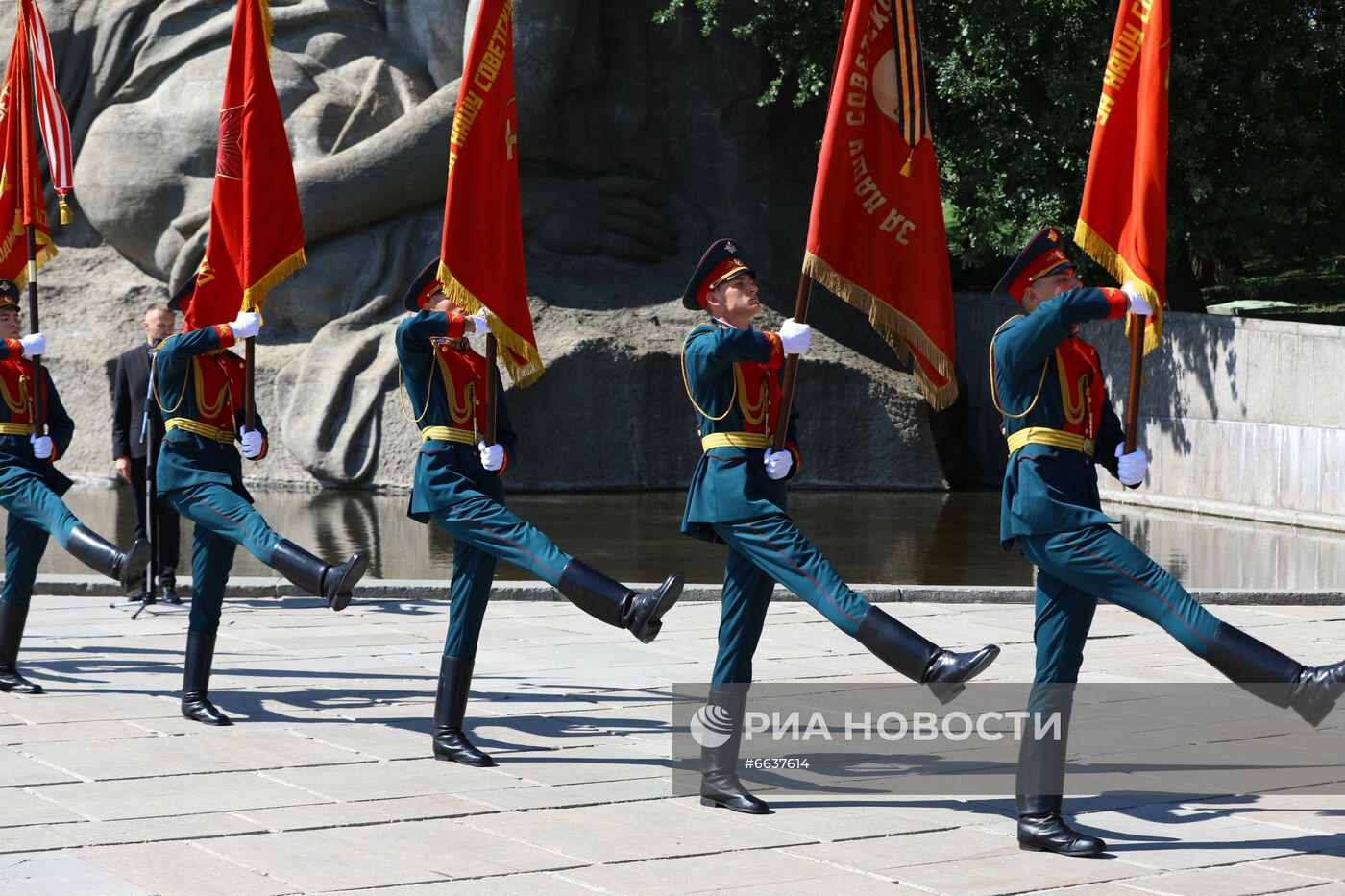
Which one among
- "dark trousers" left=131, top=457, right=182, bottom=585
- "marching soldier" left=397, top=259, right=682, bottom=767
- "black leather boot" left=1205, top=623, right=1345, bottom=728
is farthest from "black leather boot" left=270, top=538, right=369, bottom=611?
"dark trousers" left=131, top=457, right=182, bottom=585

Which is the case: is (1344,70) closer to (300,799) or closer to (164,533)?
(164,533)

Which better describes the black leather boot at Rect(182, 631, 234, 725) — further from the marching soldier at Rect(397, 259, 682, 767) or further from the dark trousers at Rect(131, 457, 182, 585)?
the dark trousers at Rect(131, 457, 182, 585)

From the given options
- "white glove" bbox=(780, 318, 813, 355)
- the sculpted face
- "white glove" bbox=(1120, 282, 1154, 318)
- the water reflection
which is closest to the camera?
"white glove" bbox=(1120, 282, 1154, 318)

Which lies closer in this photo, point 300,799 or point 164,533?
point 300,799

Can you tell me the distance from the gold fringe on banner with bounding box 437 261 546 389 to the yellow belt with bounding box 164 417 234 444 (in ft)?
4.05

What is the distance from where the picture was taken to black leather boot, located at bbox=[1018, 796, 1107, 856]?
17.4 ft

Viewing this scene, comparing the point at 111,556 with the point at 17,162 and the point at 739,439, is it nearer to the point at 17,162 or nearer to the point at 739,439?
the point at 17,162

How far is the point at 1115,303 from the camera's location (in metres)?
5.46

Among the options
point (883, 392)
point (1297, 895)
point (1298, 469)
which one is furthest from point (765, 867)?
point (883, 392)

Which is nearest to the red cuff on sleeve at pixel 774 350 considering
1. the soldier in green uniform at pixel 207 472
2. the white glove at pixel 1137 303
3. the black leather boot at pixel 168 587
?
the white glove at pixel 1137 303

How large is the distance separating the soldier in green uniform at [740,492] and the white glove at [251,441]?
2.13 meters

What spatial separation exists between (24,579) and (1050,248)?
15.3 feet

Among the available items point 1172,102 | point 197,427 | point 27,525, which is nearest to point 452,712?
point 197,427

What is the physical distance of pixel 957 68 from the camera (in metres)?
A: 16.8
